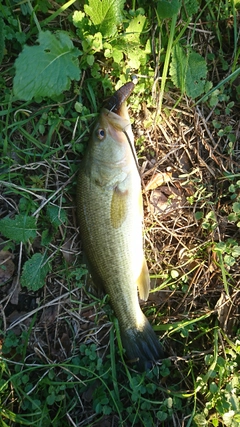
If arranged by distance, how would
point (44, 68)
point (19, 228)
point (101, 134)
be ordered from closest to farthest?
point (44, 68), point (101, 134), point (19, 228)

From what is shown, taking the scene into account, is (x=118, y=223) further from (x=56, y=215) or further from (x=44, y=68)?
(x=44, y=68)

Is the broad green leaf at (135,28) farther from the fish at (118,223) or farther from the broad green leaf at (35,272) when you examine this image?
the broad green leaf at (35,272)

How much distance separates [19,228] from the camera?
2594 millimetres

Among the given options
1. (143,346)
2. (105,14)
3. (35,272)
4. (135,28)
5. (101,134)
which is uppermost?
(105,14)

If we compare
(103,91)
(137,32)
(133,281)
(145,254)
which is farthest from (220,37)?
(133,281)

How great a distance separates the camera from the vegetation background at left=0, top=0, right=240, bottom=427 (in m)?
2.59

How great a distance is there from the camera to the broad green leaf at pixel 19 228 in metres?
2.57

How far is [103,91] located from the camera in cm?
270

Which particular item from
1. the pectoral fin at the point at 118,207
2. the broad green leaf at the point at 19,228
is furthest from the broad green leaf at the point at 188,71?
the broad green leaf at the point at 19,228

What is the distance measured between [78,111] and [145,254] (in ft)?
3.67

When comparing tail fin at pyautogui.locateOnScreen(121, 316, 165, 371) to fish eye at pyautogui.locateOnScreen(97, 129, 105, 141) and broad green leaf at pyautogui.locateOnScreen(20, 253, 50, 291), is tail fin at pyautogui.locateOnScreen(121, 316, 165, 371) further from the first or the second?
fish eye at pyautogui.locateOnScreen(97, 129, 105, 141)

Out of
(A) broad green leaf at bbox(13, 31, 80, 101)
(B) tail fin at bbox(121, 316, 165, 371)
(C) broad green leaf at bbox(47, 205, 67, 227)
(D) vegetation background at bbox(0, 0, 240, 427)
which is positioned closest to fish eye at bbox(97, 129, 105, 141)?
(D) vegetation background at bbox(0, 0, 240, 427)

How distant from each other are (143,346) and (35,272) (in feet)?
2.94

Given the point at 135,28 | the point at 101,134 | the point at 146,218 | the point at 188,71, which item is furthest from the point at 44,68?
the point at 146,218
